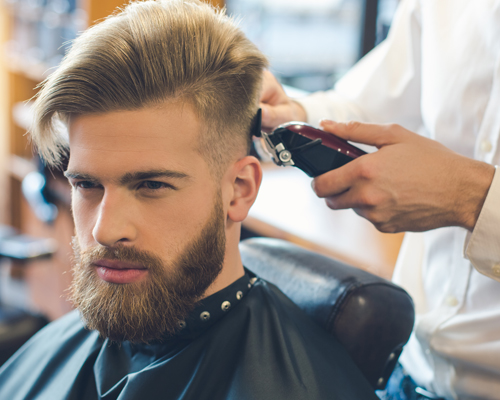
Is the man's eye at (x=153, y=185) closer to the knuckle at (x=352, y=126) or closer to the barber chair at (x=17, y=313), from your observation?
the knuckle at (x=352, y=126)

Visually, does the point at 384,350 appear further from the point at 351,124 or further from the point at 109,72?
the point at 109,72

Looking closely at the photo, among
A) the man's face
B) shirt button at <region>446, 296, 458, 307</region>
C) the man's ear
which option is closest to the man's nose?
the man's face

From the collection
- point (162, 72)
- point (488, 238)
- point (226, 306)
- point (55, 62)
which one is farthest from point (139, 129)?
point (55, 62)

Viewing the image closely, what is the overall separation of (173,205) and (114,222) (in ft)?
0.42

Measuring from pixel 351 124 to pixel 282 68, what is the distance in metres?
2.42

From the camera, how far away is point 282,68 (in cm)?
345

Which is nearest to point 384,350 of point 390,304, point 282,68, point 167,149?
point 390,304

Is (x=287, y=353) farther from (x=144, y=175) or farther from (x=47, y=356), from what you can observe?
(x=47, y=356)

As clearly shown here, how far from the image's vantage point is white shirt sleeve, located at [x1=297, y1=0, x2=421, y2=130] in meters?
1.61

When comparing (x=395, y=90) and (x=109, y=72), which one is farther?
(x=395, y=90)

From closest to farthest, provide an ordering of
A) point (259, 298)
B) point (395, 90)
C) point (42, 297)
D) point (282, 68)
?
1. point (259, 298)
2. point (395, 90)
3. point (282, 68)
4. point (42, 297)

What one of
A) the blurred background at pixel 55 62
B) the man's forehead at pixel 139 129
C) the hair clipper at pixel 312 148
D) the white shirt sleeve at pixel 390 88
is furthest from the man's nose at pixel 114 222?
the blurred background at pixel 55 62

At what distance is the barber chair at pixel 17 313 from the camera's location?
6.71 ft

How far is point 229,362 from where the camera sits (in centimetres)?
116
